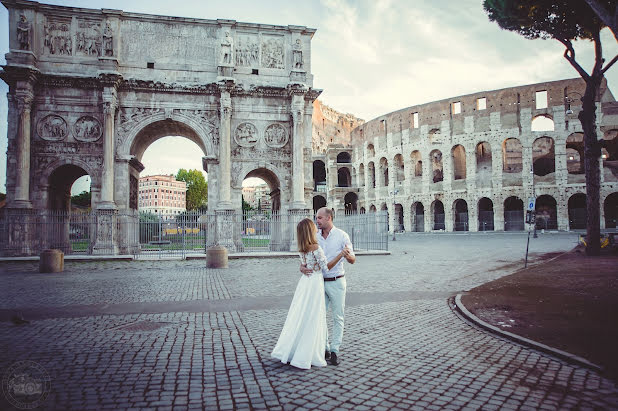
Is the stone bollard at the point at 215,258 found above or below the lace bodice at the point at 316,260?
below

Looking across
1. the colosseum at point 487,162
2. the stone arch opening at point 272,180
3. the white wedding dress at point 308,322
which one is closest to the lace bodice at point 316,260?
the white wedding dress at point 308,322

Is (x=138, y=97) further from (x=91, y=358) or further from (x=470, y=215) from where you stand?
(x=470, y=215)

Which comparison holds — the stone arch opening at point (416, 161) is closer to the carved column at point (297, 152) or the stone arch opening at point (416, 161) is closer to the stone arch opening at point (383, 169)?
the stone arch opening at point (383, 169)

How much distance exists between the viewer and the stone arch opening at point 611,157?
34.4m

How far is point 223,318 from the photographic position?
5973 millimetres

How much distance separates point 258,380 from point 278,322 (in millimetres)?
2058

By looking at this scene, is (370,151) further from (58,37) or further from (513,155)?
(58,37)

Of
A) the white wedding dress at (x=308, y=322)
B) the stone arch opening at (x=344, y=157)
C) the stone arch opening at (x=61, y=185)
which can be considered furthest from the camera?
the stone arch opening at (x=344, y=157)

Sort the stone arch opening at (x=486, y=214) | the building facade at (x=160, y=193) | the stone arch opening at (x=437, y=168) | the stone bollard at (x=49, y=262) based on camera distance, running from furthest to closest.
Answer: the building facade at (x=160, y=193) → the stone arch opening at (x=437, y=168) → the stone arch opening at (x=486, y=214) → the stone bollard at (x=49, y=262)

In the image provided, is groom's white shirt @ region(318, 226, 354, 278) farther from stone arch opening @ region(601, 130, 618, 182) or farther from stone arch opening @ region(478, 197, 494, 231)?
stone arch opening @ region(601, 130, 618, 182)

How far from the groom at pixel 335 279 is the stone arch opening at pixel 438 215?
1566 inches

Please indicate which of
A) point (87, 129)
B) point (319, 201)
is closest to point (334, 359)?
point (87, 129)

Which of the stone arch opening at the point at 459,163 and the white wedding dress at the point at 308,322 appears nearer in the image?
the white wedding dress at the point at 308,322

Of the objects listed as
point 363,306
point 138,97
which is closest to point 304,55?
point 138,97
